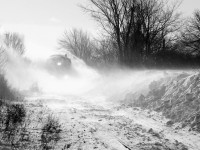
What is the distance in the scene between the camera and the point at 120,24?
810 inches

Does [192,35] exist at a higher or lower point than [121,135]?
higher

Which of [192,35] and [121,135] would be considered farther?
[192,35]

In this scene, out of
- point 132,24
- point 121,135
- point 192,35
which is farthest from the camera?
point 192,35

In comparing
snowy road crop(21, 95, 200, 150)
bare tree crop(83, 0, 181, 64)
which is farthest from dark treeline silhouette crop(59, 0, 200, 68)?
snowy road crop(21, 95, 200, 150)

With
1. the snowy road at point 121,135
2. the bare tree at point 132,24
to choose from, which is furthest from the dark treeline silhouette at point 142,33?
the snowy road at point 121,135

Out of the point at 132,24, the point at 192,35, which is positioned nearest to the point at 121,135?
the point at 132,24

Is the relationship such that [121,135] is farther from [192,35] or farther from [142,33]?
[192,35]

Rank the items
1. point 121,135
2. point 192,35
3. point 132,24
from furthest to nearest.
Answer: point 192,35, point 132,24, point 121,135

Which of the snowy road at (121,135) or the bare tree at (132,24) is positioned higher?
the bare tree at (132,24)

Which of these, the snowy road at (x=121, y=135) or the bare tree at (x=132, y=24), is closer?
the snowy road at (x=121, y=135)

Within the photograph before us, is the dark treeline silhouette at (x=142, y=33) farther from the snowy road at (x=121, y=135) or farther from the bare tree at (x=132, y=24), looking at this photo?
the snowy road at (x=121, y=135)

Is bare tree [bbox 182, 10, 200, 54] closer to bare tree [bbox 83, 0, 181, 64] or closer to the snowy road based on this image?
bare tree [bbox 83, 0, 181, 64]

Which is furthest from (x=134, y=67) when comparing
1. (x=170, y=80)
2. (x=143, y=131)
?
(x=143, y=131)

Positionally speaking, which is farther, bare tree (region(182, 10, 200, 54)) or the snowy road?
bare tree (region(182, 10, 200, 54))
